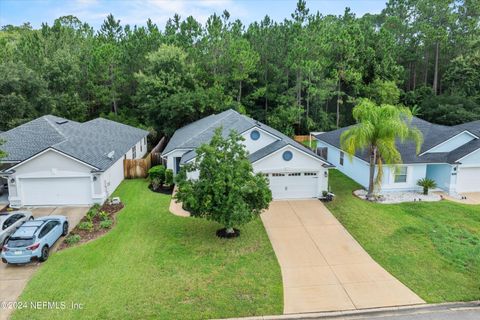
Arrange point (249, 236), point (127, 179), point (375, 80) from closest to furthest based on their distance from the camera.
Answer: point (249, 236) < point (127, 179) < point (375, 80)

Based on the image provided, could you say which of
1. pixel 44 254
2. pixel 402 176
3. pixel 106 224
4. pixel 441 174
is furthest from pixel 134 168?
pixel 441 174

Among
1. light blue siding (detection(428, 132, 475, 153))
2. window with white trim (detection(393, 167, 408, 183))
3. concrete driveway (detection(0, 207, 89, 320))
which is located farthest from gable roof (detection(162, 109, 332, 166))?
concrete driveway (detection(0, 207, 89, 320))

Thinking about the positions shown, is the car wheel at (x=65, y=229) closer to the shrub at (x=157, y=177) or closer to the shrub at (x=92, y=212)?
the shrub at (x=92, y=212)

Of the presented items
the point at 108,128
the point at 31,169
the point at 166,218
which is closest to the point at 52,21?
the point at 108,128

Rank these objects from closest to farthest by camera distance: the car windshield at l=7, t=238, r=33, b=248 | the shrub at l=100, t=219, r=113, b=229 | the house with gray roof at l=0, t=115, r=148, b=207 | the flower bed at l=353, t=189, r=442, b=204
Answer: the car windshield at l=7, t=238, r=33, b=248
the shrub at l=100, t=219, r=113, b=229
the house with gray roof at l=0, t=115, r=148, b=207
the flower bed at l=353, t=189, r=442, b=204

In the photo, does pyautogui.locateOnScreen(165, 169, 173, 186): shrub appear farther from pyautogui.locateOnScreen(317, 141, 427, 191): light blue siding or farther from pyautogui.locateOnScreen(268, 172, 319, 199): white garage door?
pyautogui.locateOnScreen(317, 141, 427, 191): light blue siding

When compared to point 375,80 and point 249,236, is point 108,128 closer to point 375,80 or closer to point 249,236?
point 249,236

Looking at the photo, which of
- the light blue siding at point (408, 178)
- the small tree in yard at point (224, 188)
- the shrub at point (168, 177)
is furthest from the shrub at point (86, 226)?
the light blue siding at point (408, 178)
